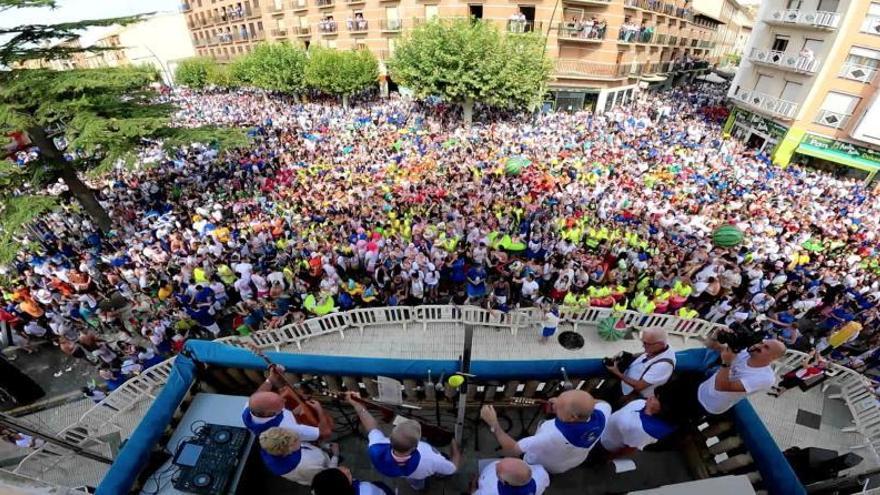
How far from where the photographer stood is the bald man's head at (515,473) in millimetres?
2699

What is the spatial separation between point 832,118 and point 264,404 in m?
30.8

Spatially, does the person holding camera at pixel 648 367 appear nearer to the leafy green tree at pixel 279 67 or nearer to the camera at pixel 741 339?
the camera at pixel 741 339

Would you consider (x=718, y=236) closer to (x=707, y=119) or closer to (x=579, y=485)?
(x=579, y=485)

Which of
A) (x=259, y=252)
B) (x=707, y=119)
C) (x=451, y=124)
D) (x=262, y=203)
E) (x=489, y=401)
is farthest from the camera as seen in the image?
(x=707, y=119)

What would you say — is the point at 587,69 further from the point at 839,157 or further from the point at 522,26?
the point at 839,157

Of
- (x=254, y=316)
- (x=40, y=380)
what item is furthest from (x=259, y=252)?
(x=40, y=380)

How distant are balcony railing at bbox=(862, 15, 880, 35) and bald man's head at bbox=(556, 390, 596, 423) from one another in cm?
2869

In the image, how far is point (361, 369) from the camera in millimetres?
4113

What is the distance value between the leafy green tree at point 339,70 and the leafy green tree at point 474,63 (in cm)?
706

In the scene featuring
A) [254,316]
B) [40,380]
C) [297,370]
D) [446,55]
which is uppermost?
[446,55]

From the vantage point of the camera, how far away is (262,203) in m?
13.3

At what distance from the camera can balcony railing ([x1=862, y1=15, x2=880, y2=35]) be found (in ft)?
61.3

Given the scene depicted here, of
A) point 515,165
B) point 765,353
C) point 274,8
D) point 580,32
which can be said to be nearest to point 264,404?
point 765,353

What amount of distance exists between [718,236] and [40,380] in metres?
17.5
